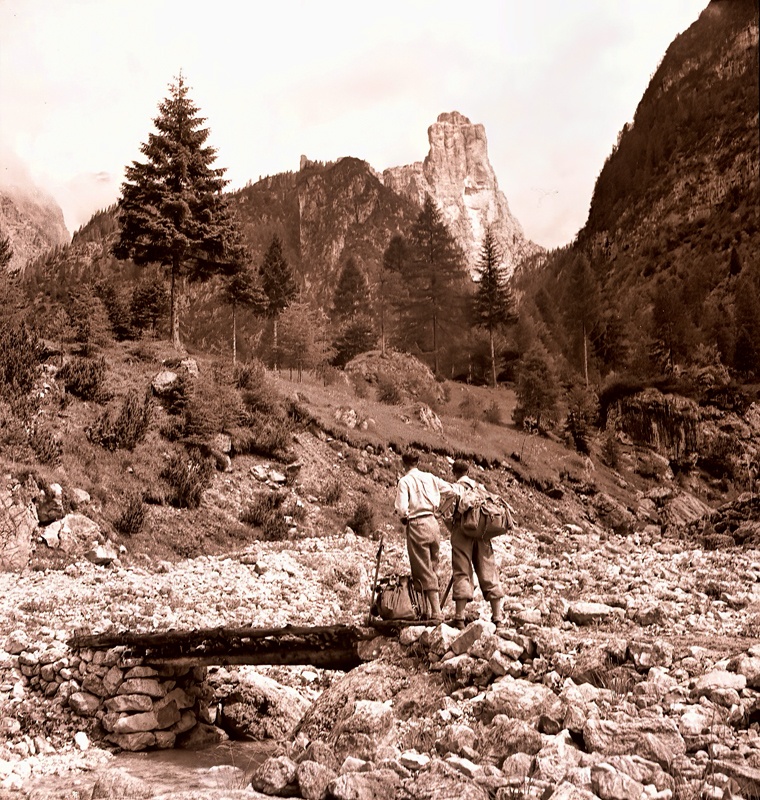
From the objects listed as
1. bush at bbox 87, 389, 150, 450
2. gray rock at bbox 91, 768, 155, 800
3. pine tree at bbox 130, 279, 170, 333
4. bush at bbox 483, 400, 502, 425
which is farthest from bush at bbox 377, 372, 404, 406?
gray rock at bbox 91, 768, 155, 800

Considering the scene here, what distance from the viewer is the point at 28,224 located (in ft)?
406

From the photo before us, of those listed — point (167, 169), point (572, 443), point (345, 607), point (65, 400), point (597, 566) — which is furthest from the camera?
point (572, 443)

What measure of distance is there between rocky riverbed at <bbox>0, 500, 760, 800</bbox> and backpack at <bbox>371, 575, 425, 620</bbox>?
508mm

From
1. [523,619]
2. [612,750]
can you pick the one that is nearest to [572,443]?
[523,619]

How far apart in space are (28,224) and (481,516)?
453 ft

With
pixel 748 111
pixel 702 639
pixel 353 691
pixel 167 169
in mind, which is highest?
pixel 748 111

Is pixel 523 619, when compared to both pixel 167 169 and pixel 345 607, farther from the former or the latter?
pixel 167 169

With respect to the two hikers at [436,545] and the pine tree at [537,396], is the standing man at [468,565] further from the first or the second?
the pine tree at [537,396]

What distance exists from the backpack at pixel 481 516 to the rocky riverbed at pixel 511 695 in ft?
3.24

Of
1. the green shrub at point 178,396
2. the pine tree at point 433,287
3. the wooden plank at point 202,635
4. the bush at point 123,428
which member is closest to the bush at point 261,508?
the bush at point 123,428

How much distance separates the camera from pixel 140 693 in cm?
859

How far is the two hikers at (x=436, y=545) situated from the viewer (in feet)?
26.3

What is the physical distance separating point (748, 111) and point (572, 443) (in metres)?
60.9

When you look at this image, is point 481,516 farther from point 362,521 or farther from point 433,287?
point 433,287
